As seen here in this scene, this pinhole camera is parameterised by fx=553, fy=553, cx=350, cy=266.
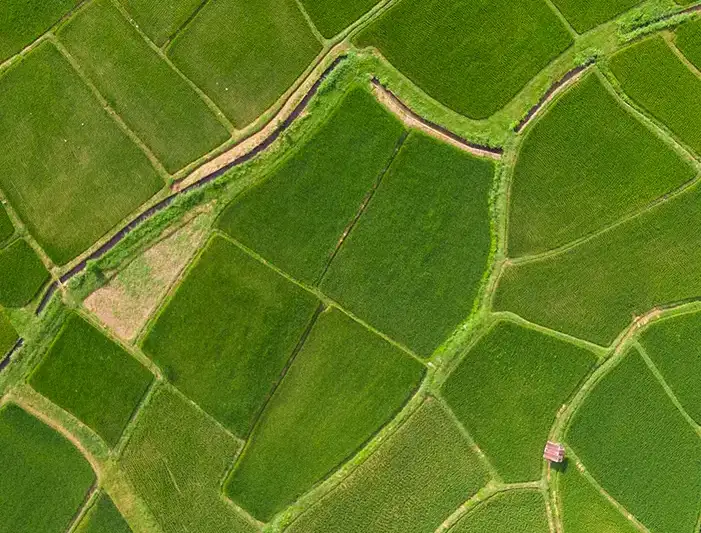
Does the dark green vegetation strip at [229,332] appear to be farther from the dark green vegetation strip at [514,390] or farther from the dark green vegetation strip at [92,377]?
the dark green vegetation strip at [514,390]

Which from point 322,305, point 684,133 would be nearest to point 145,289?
point 322,305

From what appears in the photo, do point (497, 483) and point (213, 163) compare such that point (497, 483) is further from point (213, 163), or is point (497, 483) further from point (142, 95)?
point (142, 95)

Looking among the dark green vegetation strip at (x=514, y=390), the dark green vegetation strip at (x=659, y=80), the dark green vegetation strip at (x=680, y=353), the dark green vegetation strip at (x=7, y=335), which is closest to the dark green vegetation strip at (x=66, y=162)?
the dark green vegetation strip at (x=7, y=335)

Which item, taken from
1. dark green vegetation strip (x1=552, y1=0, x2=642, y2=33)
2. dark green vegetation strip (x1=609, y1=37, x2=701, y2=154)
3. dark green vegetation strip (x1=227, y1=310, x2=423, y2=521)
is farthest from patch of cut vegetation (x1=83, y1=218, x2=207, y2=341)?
dark green vegetation strip (x1=609, y1=37, x2=701, y2=154)

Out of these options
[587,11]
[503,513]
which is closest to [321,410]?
[503,513]

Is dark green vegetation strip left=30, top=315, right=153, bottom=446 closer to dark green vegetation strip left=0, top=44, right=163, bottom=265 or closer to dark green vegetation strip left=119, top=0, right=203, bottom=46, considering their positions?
dark green vegetation strip left=0, top=44, right=163, bottom=265
